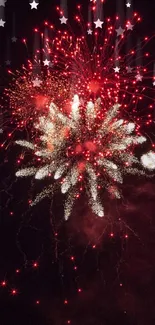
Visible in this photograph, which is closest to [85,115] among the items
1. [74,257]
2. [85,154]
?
[85,154]

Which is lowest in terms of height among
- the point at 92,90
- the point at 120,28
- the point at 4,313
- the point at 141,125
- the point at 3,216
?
the point at 4,313

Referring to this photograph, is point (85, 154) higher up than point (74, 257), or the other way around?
point (85, 154)

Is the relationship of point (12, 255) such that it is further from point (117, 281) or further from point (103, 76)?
point (103, 76)

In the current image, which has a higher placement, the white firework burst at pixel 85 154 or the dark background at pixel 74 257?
the white firework burst at pixel 85 154

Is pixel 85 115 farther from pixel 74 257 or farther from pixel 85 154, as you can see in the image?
pixel 74 257

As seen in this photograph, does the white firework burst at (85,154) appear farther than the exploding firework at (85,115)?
Yes

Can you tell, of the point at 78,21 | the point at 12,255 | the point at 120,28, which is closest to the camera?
the point at 120,28

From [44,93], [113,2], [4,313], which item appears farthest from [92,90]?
[4,313]

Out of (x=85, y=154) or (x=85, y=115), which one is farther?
(x=85, y=154)
